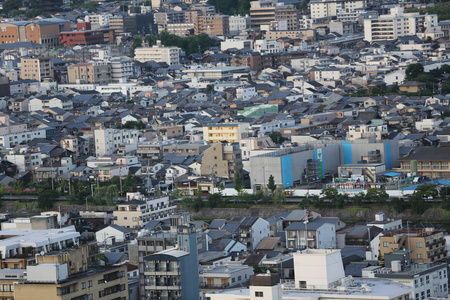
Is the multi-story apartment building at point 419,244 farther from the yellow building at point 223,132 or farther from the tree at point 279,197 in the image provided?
the yellow building at point 223,132

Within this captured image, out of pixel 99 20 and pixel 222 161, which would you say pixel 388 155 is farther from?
pixel 99 20

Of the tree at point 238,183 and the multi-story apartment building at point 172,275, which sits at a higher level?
the multi-story apartment building at point 172,275

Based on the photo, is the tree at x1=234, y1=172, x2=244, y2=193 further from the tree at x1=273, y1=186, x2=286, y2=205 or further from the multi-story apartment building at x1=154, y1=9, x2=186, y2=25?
the multi-story apartment building at x1=154, y1=9, x2=186, y2=25

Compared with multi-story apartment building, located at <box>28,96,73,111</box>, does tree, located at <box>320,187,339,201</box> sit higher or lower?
lower

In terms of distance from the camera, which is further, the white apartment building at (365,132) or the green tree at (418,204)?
the white apartment building at (365,132)

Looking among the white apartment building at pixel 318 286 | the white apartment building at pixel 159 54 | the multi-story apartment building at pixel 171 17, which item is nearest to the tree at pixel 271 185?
the white apartment building at pixel 318 286

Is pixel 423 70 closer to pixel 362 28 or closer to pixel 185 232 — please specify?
pixel 362 28

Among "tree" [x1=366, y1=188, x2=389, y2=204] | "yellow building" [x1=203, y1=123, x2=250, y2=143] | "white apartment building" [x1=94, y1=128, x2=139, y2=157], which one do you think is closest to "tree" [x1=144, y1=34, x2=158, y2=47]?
"white apartment building" [x1=94, y1=128, x2=139, y2=157]
